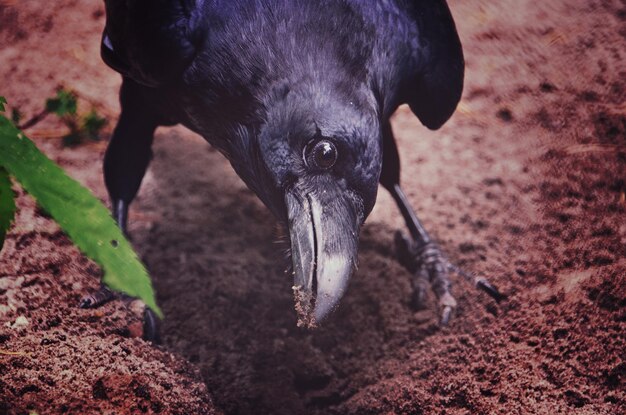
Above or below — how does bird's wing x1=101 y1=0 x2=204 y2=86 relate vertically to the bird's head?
above

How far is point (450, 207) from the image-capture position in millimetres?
2875

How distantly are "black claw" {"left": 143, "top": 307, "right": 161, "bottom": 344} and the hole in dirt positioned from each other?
0.05m

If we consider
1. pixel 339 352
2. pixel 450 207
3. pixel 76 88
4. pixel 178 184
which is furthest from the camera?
pixel 76 88

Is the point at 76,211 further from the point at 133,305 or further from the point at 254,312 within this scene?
the point at 254,312

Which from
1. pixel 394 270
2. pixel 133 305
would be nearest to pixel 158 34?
pixel 133 305

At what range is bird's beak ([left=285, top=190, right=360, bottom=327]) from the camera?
1502 millimetres

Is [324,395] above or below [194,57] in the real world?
below

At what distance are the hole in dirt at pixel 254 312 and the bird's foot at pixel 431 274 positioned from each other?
6 cm

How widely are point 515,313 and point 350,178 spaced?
0.96 m

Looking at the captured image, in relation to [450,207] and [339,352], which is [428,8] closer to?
[450,207]

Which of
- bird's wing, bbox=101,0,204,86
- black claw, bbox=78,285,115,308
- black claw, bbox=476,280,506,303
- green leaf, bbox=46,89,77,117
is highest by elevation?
bird's wing, bbox=101,0,204,86

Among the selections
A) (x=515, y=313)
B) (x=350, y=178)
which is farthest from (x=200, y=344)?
(x=515, y=313)

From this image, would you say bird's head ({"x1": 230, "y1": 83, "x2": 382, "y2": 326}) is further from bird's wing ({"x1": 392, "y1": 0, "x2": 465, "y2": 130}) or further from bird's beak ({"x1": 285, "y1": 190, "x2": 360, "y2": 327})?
bird's wing ({"x1": 392, "y1": 0, "x2": 465, "y2": 130})

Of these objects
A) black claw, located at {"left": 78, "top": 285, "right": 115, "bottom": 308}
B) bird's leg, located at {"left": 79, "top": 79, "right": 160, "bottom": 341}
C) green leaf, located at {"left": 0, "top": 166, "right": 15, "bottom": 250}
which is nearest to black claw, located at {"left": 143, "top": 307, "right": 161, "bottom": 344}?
black claw, located at {"left": 78, "top": 285, "right": 115, "bottom": 308}
